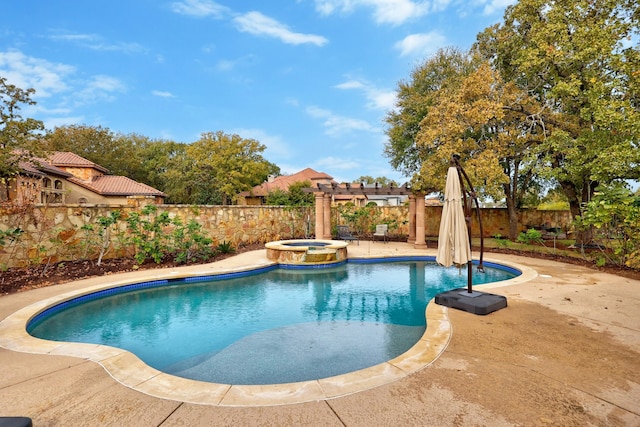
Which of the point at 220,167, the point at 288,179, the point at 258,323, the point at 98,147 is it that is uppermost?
the point at 98,147

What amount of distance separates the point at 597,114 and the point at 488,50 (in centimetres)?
711

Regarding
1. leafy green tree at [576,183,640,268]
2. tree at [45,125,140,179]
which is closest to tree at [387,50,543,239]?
leafy green tree at [576,183,640,268]

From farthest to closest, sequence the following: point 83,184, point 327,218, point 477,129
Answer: point 83,184
point 327,218
point 477,129

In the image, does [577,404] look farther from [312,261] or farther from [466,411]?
[312,261]

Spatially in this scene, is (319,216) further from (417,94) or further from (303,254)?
(417,94)

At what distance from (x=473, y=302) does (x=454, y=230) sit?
1169 millimetres

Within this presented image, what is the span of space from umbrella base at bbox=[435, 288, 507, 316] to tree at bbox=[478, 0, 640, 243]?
21.9ft

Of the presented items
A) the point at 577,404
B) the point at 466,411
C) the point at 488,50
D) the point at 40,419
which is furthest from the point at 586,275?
the point at 488,50

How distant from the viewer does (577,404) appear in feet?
8.43

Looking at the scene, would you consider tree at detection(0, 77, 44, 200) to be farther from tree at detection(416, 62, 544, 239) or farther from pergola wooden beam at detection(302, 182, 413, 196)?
tree at detection(416, 62, 544, 239)

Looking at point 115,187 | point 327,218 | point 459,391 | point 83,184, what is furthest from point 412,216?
point 115,187

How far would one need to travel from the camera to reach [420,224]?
13797 mm

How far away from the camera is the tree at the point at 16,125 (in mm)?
10992

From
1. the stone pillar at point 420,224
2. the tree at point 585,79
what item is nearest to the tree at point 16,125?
the stone pillar at point 420,224
